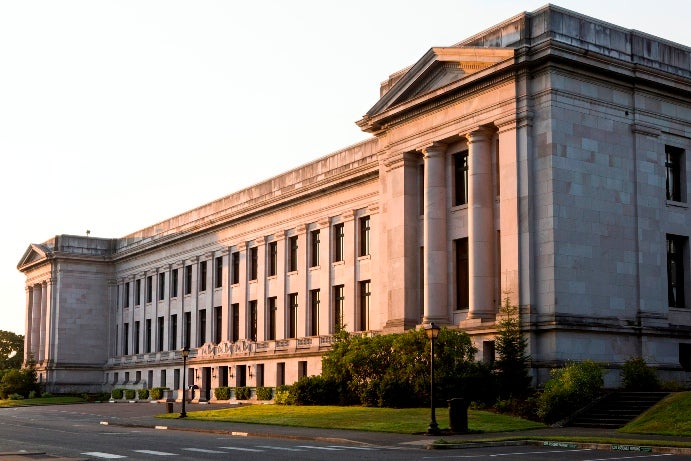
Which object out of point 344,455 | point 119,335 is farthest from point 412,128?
point 119,335

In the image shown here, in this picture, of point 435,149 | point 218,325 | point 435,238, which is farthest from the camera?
point 218,325

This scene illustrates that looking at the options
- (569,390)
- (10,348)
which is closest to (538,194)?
(569,390)

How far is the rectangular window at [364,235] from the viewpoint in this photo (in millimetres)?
63031

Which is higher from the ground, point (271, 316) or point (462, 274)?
point (462, 274)

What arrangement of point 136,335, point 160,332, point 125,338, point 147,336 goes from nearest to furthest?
point 160,332 < point 147,336 < point 136,335 < point 125,338

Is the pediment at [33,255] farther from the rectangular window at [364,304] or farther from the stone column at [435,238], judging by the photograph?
the stone column at [435,238]

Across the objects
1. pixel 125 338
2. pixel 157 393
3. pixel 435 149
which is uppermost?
pixel 435 149

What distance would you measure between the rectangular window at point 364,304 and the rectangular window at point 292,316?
9161 mm

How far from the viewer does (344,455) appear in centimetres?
2641

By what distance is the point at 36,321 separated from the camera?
366ft

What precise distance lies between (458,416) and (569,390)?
632cm

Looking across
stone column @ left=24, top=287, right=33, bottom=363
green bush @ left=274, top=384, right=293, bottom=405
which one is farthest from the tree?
green bush @ left=274, top=384, right=293, bottom=405

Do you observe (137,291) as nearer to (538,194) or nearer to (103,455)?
(538,194)

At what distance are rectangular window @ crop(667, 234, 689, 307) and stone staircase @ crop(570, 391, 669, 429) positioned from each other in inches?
383
